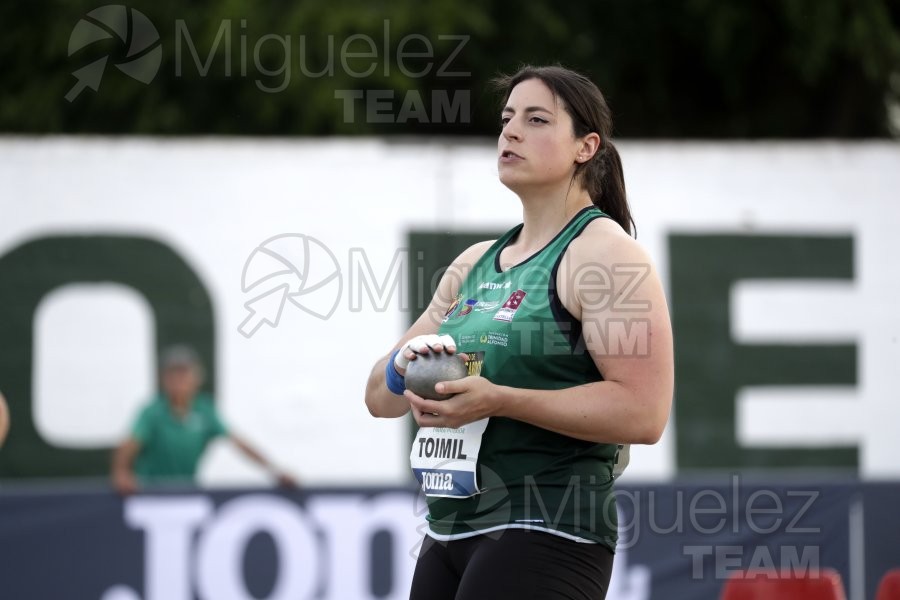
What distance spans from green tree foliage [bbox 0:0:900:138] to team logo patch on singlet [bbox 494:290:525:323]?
7315mm

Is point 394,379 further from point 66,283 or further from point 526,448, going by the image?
point 66,283

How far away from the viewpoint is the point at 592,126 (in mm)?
2889

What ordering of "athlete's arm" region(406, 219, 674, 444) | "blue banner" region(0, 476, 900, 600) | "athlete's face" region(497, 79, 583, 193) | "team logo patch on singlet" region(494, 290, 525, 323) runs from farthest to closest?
"blue banner" region(0, 476, 900, 600), "athlete's face" region(497, 79, 583, 193), "team logo patch on singlet" region(494, 290, 525, 323), "athlete's arm" region(406, 219, 674, 444)

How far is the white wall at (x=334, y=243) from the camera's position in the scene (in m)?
8.24

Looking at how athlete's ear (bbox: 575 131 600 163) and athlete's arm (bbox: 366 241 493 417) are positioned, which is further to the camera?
athlete's arm (bbox: 366 241 493 417)

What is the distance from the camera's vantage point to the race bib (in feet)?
8.93

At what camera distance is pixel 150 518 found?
6.32 m

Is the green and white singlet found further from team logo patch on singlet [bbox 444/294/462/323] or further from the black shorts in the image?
team logo patch on singlet [bbox 444/294/462/323]

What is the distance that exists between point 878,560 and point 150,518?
13.2 ft

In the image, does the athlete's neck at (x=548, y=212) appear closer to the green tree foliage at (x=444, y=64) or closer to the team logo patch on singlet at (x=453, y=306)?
the team logo patch on singlet at (x=453, y=306)

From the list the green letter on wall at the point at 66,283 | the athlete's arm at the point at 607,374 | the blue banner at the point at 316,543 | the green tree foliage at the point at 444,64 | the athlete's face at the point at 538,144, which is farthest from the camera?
the green tree foliage at the point at 444,64

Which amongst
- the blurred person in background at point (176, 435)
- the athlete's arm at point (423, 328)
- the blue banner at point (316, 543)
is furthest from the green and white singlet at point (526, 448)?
the blurred person in background at point (176, 435)

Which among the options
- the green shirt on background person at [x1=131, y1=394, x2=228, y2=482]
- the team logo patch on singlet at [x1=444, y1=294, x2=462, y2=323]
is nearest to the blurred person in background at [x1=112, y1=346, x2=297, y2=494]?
the green shirt on background person at [x1=131, y1=394, x2=228, y2=482]

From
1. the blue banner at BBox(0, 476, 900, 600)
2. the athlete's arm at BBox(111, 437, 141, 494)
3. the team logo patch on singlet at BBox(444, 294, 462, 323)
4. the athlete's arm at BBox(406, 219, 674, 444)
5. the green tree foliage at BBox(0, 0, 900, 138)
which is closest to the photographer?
the athlete's arm at BBox(406, 219, 674, 444)
